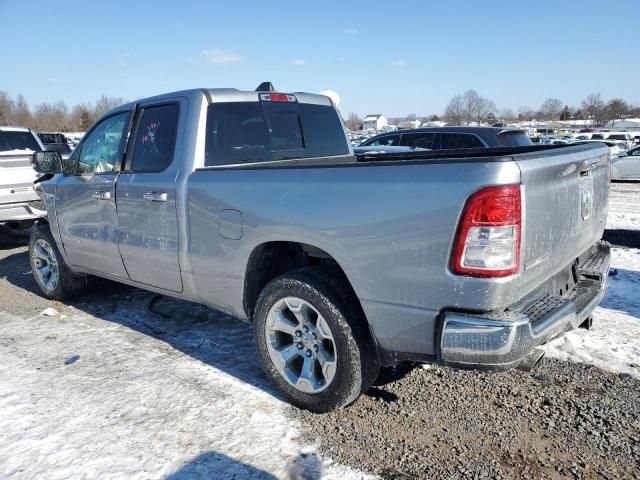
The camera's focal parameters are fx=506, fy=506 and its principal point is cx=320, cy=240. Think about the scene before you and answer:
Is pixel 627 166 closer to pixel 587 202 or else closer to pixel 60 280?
pixel 587 202

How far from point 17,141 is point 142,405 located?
8305 mm

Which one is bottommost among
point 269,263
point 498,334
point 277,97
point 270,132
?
point 498,334

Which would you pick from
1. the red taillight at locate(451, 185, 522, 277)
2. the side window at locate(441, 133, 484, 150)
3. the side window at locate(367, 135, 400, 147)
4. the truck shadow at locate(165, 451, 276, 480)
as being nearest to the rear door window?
the side window at locate(367, 135, 400, 147)

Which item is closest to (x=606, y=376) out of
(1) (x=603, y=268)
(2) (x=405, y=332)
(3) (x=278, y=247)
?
(1) (x=603, y=268)

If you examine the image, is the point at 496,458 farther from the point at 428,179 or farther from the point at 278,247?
the point at 278,247

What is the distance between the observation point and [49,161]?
4836mm

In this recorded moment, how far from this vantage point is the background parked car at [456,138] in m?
9.38

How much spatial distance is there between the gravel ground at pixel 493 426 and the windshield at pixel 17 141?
8766 mm

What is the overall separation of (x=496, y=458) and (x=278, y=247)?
1.73m

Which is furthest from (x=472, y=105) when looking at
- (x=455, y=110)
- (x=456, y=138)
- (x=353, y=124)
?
(x=456, y=138)

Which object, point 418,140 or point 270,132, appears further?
point 418,140

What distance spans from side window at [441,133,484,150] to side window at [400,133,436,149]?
1.37ft

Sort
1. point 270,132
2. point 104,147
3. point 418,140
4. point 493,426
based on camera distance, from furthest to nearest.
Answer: point 418,140 → point 104,147 → point 270,132 → point 493,426

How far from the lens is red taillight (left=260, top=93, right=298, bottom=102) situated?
403 cm
